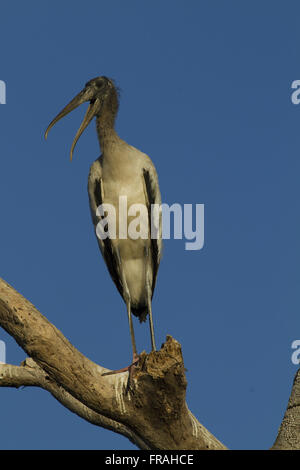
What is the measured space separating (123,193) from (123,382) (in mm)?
2421

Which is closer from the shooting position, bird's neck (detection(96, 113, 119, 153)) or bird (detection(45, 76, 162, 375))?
bird (detection(45, 76, 162, 375))

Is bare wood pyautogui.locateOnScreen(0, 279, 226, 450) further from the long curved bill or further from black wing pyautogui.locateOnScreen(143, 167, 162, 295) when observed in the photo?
the long curved bill

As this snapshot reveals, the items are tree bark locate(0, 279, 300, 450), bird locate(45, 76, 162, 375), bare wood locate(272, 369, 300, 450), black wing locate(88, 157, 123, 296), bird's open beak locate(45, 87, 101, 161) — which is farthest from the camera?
bird's open beak locate(45, 87, 101, 161)

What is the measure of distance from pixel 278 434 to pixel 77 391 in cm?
209

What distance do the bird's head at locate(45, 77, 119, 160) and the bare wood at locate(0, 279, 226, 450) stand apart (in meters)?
2.97

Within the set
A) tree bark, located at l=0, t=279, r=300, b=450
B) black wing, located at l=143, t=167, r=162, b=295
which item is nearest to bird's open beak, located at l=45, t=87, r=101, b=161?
black wing, located at l=143, t=167, r=162, b=295

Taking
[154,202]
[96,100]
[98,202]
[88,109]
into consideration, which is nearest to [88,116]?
[88,109]

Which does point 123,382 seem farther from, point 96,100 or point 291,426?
point 96,100

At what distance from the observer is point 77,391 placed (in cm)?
577

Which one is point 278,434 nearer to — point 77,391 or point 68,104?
point 77,391

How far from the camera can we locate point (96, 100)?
325 inches

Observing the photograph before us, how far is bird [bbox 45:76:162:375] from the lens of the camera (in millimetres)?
7586

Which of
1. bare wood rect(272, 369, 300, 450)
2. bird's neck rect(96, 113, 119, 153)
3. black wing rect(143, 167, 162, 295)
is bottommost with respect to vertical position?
bare wood rect(272, 369, 300, 450)
